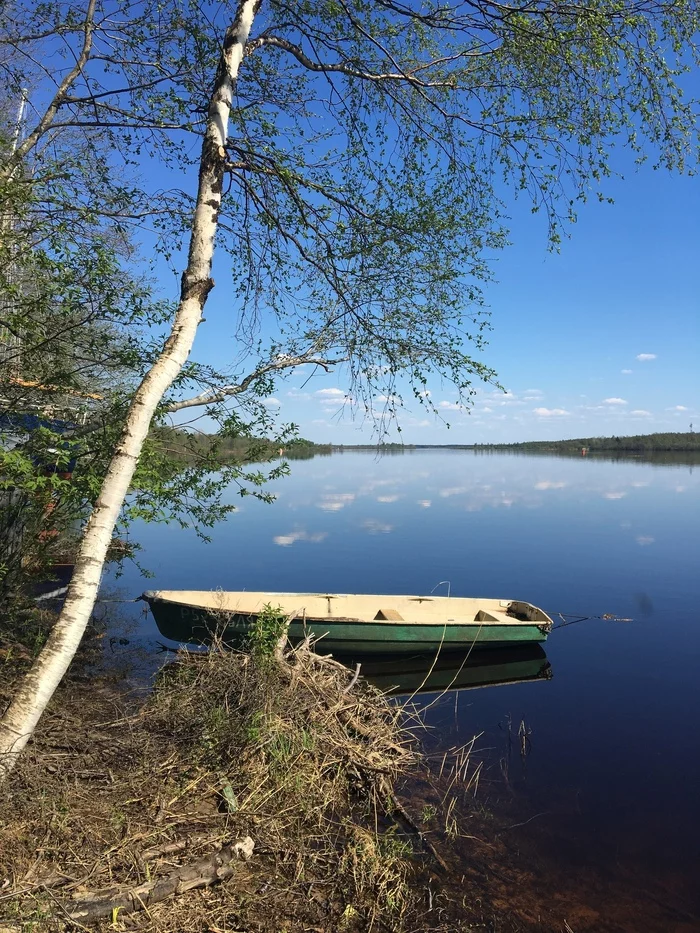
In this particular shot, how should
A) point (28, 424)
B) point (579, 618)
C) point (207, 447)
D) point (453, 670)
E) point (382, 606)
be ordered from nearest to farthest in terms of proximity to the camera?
point (28, 424) < point (207, 447) < point (453, 670) < point (382, 606) < point (579, 618)

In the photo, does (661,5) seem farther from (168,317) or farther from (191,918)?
(191,918)

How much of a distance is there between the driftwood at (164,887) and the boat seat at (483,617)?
9.43 meters

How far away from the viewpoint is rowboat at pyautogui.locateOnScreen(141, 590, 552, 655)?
11.6 meters

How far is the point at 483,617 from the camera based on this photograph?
13.3 m

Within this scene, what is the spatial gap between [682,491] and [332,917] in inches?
2157

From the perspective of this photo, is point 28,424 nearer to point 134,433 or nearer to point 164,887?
point 134,433

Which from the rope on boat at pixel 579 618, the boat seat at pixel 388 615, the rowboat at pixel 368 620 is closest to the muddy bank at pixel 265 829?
the rowboat at pixel 368 620

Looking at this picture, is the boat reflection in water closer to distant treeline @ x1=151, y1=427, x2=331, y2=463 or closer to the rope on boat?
the rope on boat

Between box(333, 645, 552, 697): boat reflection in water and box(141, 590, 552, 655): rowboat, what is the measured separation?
0.33 m

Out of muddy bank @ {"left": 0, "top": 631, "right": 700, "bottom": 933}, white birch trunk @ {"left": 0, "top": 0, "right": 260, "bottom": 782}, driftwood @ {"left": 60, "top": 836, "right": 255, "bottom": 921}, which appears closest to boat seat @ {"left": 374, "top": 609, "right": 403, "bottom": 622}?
muddy bank @ {"left": 0, "top": 631, "right": 700, "bottom": 933}

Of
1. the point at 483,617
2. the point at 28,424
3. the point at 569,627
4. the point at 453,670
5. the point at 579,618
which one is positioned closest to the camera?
the point at 28,424

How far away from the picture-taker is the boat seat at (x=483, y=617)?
13039mm

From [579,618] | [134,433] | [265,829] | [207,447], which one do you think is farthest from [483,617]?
[134,433]

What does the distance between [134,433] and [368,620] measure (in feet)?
28.3
